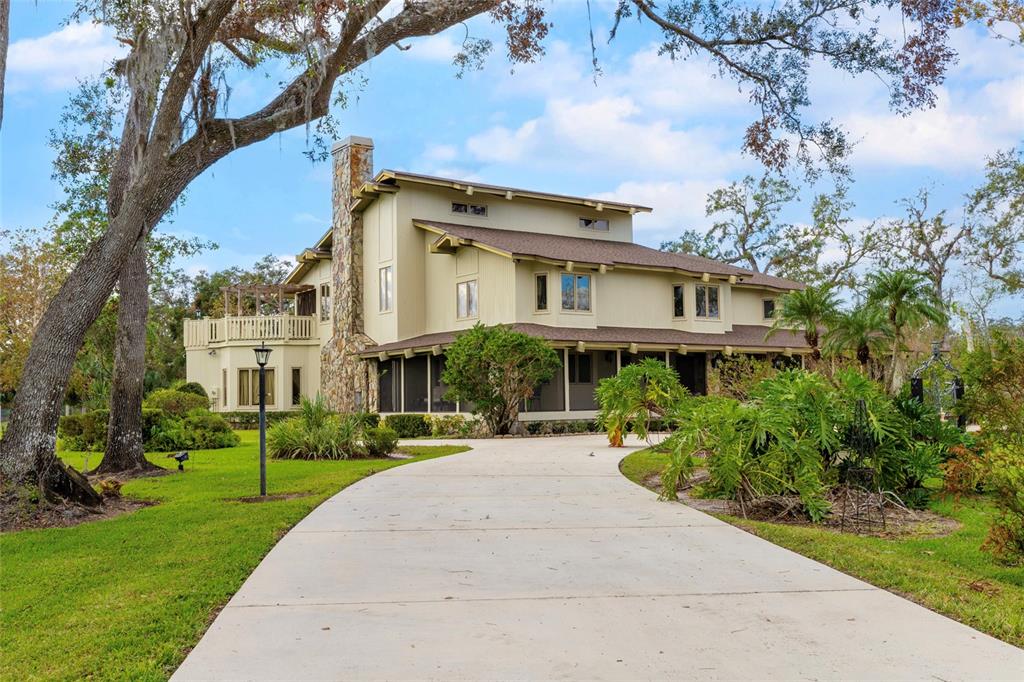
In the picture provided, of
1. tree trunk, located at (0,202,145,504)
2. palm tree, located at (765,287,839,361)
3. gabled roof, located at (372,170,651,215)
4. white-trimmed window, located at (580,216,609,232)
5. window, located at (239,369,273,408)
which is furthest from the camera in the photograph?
window, located at (239,369,273,408)

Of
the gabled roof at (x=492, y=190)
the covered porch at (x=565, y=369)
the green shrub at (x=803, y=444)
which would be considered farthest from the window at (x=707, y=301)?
the green shrub at (x=803, y=444)

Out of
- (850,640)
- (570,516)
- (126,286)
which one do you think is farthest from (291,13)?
(850,640)

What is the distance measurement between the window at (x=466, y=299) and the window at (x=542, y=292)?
6.80 ft

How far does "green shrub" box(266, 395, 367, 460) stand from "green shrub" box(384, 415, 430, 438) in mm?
7147

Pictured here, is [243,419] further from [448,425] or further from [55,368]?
[55,368]

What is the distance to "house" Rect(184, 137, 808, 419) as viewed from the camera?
24250 mm

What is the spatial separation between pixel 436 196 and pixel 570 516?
20.5 metres

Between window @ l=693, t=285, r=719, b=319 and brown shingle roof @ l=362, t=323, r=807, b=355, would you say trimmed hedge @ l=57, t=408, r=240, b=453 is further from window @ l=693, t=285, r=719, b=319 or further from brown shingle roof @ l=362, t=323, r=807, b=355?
window @ l=693, t=285, r=719, b=319

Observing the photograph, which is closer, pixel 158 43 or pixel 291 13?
pixel 158 43

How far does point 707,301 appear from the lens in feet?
89.4

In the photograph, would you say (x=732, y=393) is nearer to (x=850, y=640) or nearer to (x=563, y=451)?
(x=563, y=451)

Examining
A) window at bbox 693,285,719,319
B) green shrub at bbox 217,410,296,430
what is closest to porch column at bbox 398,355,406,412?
green shrub at bbox 217,410,296,430

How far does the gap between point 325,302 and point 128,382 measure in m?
19.0

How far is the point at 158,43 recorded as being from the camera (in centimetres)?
960
